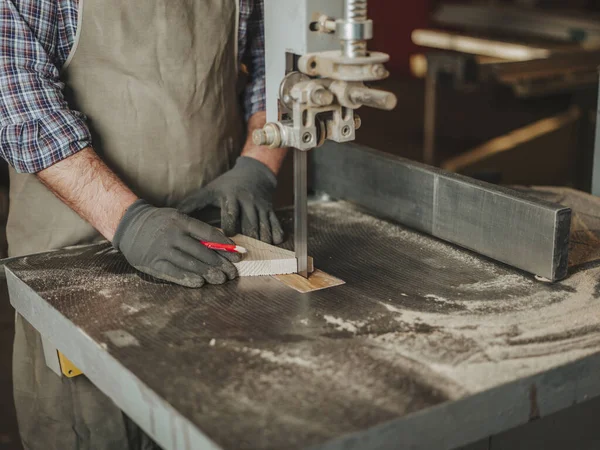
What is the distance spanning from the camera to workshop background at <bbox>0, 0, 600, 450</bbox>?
134 centimetres

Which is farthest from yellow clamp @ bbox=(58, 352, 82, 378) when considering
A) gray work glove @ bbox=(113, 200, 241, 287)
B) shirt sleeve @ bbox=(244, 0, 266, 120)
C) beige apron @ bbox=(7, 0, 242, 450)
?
shirt sleeve @ bbox=(244, 0, 266, 120)

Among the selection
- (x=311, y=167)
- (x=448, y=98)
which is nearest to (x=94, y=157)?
(x=311, y=167)

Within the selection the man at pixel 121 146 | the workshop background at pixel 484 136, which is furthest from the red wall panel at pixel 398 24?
the man at pixel 121 146

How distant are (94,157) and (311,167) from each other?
56cm

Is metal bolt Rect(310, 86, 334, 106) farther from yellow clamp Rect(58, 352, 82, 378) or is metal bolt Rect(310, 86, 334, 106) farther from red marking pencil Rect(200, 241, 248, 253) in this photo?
yellow clamp Rect(58, 352, 82, 378)

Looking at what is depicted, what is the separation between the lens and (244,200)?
1.60 m

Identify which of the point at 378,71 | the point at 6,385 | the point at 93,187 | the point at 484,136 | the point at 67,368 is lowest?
the point at 6,385

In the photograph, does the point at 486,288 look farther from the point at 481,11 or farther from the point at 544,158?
the point at 481,11

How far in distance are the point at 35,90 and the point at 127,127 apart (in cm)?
22

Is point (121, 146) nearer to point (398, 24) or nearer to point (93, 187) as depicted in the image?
point (93, 187)

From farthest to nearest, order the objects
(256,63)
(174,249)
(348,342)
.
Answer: (256,63), (174,249), (348,342)

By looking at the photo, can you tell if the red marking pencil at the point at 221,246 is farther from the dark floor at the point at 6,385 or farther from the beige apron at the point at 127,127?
the dark floor at the point at 6,385

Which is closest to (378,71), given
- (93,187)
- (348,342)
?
(348,342)

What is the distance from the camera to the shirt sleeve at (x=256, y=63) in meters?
1.78
